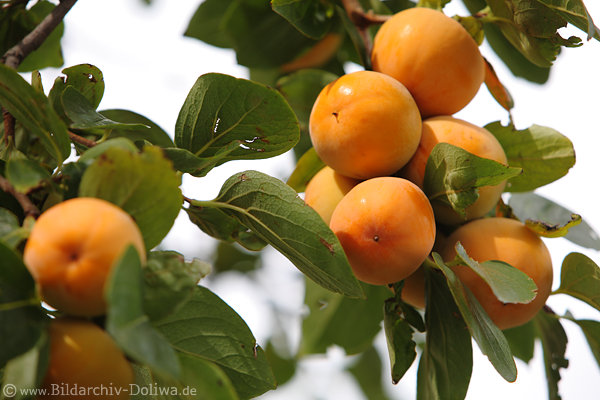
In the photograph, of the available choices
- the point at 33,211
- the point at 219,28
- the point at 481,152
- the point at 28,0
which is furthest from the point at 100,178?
the point at 219,28

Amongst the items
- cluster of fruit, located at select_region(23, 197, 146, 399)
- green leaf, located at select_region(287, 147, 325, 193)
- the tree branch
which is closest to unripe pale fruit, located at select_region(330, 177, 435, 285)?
green leaf, located at select_region(287, 147, 325, 193)

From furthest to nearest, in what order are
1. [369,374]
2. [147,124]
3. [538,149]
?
[369,374] → [147,124] → [538,149]

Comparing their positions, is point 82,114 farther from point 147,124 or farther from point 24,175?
point 147,124

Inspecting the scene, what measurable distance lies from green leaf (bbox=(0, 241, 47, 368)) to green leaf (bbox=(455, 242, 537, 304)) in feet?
2.20

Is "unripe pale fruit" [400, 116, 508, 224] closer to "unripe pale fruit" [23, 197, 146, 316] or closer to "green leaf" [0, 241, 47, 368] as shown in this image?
"unripe pale fruit" [23, 197, 146, 316]

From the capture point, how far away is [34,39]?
1.34 meters

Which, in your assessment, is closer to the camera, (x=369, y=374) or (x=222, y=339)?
(x=222, y=339)

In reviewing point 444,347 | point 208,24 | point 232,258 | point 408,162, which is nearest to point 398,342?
point 444,347

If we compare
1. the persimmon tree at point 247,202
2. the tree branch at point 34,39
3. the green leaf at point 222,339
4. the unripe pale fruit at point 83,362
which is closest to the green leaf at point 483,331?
the persimmon tree at point 247,202

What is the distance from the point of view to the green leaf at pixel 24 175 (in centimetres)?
85

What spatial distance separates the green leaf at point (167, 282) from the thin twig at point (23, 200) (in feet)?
0.56

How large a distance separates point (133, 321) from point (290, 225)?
411mm

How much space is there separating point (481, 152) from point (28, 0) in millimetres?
1208

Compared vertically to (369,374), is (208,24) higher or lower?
higher
